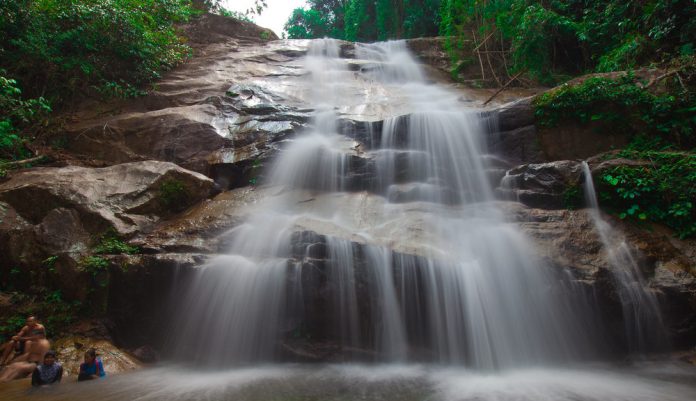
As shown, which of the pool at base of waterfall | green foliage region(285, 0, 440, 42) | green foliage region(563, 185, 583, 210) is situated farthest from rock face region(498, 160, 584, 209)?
green foliage region(285, 0, 440, 42)

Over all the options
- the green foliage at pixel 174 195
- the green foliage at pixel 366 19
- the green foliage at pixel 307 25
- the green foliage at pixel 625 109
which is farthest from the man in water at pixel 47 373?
the green foliage at pixel 307 25

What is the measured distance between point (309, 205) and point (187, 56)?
892cm

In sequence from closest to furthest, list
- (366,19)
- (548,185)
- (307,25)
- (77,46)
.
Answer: (548,185)
(77,46)
(366,19)
(307,25)

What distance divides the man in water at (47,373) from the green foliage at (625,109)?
9.17m

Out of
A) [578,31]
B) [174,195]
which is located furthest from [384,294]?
[578,31]

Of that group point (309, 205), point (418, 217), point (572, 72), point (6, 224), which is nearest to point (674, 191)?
point (418, 217)

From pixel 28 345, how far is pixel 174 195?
316 cm

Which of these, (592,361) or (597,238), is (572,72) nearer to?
(597,238)

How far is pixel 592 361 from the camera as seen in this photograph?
5.09 metres

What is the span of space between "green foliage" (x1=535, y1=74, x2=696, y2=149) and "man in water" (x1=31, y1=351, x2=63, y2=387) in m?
9.17

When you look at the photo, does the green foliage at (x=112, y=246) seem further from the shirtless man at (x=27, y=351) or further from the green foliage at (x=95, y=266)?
the shirtless man at (x=27, y=351)

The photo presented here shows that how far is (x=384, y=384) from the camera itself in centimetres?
439

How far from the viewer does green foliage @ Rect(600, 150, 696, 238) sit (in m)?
5.85

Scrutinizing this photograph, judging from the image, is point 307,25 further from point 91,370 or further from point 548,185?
point 91,370
